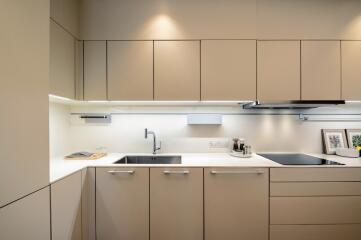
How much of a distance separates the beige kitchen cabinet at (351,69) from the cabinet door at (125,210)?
7.01 ft

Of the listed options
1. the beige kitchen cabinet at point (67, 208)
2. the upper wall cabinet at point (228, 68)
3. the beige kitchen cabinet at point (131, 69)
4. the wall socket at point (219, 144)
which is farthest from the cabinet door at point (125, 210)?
the upper wall cabinet at point (228, 68)

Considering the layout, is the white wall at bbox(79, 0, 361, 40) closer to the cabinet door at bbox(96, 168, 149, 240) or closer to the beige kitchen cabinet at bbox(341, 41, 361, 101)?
the beige kitchen cabinet at bbox(341, 41, 361, 101)

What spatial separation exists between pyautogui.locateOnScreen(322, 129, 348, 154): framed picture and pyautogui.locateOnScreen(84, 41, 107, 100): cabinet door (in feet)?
8.35

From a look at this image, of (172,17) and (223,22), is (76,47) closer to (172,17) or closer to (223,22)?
(172,17)

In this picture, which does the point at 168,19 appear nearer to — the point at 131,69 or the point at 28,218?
the point at 131,69

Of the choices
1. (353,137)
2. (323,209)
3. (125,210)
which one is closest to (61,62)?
(125,210)

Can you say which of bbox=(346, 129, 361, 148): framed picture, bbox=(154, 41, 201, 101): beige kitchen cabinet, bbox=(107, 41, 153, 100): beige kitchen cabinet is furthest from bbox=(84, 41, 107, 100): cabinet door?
bbox=(346, 129, 361, 148): framed picture

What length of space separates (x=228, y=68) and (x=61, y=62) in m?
1.52

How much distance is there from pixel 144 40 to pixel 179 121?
964mm

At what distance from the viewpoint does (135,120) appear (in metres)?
2.21

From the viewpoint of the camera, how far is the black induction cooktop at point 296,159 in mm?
1737

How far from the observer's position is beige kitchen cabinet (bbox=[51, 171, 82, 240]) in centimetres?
120

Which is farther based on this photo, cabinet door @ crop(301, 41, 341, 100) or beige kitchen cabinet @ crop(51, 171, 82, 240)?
cabinet door @ crop(301, 41, 341, 100)

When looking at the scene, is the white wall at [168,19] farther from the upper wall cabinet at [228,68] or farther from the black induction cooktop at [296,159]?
the black induction cooktop at [296,159]
